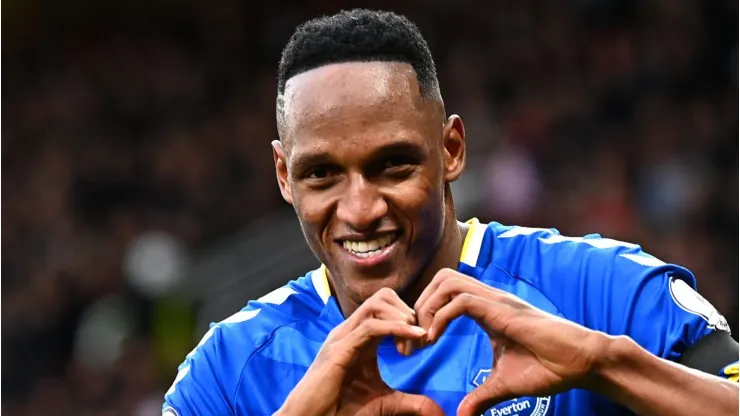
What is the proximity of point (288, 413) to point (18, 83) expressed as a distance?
11251mm

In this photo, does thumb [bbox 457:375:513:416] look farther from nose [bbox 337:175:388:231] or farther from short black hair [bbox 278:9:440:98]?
short black hair [bbox 278:9:440:98]

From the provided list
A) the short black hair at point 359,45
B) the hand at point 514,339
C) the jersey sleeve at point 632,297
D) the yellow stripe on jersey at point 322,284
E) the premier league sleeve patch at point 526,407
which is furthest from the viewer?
the yellow stripe on jersey at point 322,284

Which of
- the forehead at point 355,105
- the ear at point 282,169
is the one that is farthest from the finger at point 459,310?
the ear at point 282,169

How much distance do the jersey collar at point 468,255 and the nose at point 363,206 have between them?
459 mm

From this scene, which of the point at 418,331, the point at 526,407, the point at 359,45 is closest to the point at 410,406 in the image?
the point at 418,331

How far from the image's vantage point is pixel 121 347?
1027 centimetres

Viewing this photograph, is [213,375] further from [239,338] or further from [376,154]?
[376,154]

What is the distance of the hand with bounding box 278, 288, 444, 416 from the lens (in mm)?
2863

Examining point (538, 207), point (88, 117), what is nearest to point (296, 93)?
point (538, 207)

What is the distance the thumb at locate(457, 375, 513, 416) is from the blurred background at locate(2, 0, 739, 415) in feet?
20.4

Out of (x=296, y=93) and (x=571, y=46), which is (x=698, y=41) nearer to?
(x=571, y=46)

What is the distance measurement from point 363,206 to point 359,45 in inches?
18.3

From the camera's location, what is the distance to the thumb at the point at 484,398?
2.86 metres

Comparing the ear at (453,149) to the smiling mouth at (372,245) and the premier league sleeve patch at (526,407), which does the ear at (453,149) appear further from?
the premier league sleeve patch at (526,407)
